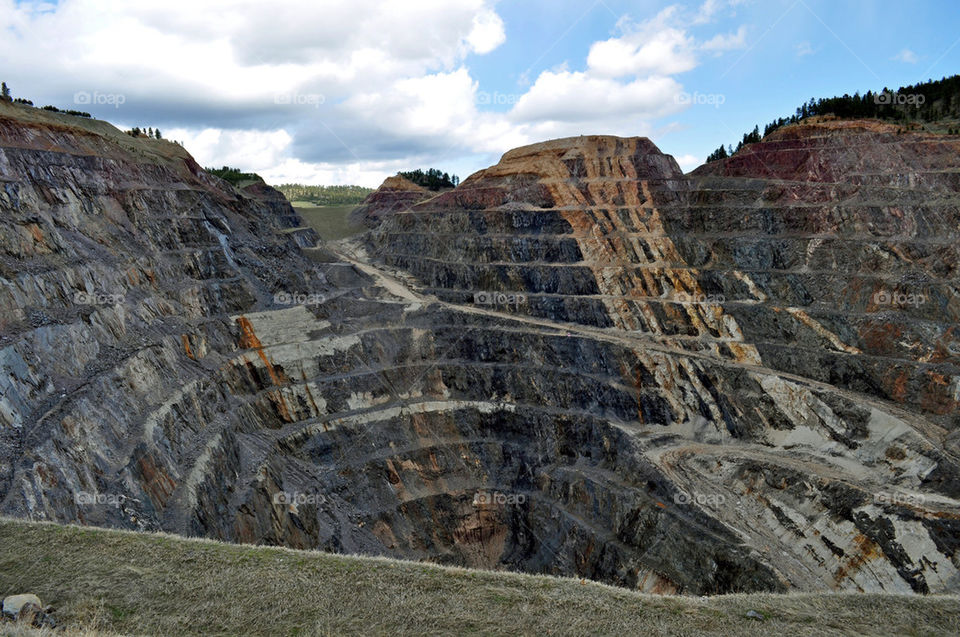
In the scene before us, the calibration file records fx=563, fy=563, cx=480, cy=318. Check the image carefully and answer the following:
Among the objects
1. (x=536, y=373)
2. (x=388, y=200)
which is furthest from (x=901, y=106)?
(x=388, y=200)

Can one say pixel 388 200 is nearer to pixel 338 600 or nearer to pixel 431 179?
pixel 431 179

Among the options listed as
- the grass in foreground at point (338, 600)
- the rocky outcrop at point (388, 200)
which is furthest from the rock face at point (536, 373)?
the rocky outcrop at point (388, 200)

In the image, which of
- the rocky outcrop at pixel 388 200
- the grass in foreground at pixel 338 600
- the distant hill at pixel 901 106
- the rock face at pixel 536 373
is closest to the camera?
the grass in foreground at pixel 338 600

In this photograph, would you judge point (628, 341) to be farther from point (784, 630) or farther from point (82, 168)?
point (82, 168)

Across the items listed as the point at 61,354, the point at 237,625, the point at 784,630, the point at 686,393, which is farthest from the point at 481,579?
the point at 686,393

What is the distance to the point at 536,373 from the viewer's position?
51156mm

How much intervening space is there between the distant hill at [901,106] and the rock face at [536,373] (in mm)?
16137

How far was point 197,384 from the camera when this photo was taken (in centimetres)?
3800

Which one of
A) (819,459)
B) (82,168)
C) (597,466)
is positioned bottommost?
(597,466)

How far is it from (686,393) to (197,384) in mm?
36577

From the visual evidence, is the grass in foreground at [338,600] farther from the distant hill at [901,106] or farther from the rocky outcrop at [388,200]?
the rocky outcrop at [388,200]

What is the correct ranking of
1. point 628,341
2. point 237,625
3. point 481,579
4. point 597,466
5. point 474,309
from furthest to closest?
point 474,309 → point 628,341 → point 597,466 → point 481,579 → point 237,625

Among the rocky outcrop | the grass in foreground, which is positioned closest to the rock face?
the grass in foreground

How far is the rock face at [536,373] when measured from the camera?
3005 centimetres
